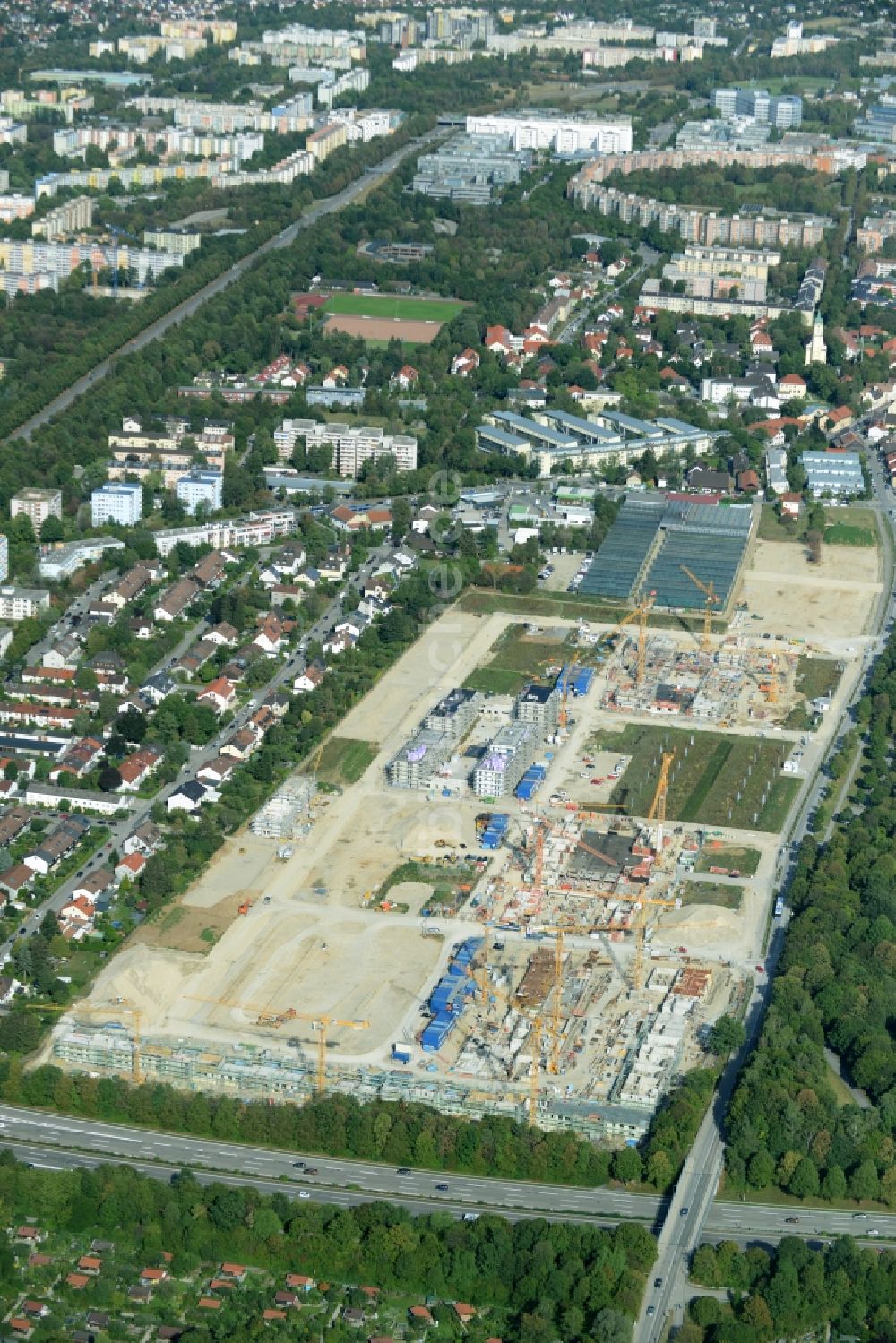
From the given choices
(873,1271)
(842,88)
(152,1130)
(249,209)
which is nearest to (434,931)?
(152,1130)

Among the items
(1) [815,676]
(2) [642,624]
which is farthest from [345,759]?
(1) [815,676]

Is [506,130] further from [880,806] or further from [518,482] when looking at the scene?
[880,806]

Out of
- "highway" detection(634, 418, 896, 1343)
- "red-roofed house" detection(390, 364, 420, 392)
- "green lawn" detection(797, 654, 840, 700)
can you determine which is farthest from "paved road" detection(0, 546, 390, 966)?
"red-roofed house" detection(390, 364, 420, 392)

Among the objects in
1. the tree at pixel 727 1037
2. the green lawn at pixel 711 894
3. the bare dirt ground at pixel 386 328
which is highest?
the tree at pixel 727 1037

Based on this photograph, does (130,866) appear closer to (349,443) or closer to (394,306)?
(349,443)

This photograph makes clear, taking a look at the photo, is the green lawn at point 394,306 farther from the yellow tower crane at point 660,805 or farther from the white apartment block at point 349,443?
the yellow tower crane at point 660,805

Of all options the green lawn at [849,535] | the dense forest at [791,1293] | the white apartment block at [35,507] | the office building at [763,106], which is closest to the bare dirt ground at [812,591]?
the green lawn at [849,535]

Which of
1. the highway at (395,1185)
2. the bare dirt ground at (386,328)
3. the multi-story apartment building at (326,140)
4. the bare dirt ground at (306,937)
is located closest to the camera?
the highway at (395,1185)

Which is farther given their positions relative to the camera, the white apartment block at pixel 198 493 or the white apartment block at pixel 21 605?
the white apartment block at pixel 198 493
